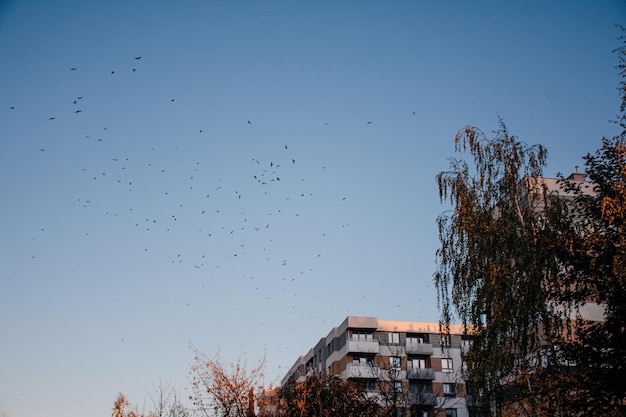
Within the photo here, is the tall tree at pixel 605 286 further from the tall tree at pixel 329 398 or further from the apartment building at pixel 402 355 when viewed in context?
the apartment building at pixel 402 355

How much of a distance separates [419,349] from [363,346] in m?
6.04

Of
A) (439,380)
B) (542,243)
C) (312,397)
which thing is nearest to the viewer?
(542,243)

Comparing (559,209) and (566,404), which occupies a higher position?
(559,209)

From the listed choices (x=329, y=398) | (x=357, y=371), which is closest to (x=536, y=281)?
(x=329, y=398)

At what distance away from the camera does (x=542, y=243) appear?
21828mm

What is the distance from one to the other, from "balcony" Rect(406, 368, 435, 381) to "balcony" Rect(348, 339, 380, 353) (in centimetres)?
403

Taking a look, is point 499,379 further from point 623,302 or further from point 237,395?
point 237,395

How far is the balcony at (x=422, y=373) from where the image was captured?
6462cm

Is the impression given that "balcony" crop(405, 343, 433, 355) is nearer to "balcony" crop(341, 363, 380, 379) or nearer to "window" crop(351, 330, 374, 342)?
"window" crop(351, 330, 374, 342)

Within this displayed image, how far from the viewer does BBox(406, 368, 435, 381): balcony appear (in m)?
64.6

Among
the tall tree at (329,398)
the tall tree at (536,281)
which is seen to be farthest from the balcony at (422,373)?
the tall tree at (536,281)

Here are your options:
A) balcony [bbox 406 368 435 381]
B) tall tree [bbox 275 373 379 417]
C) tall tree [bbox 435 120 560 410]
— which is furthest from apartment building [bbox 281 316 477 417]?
tall tree [bbox 435 120 560 410]

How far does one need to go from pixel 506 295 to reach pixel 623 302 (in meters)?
6.13

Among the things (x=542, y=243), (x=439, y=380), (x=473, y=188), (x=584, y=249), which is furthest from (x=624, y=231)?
(x=439, y=380)
